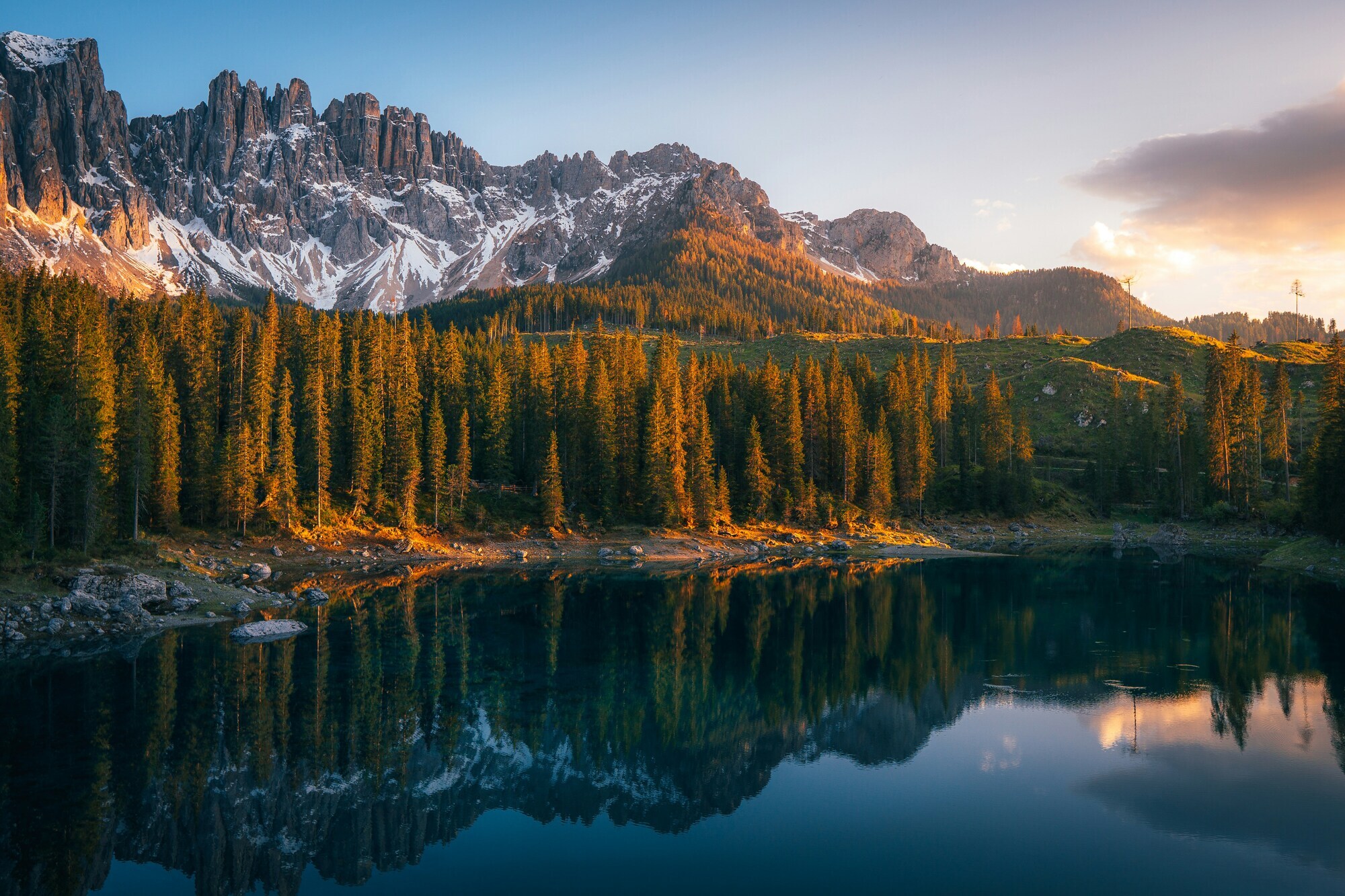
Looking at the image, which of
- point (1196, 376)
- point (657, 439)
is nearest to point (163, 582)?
point (657, 439)

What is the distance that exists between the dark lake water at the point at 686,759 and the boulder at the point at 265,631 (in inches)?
37.6

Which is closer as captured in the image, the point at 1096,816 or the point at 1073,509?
the point at 1096,816

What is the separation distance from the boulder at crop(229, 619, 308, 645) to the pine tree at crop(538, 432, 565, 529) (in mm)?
37811

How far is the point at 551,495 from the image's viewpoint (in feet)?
261

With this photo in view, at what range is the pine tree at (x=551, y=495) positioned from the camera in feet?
262

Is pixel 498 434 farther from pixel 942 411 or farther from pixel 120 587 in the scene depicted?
pixel 942 411

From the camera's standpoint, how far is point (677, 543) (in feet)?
261

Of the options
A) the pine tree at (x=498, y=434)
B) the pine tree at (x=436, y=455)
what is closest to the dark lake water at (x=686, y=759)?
the pine tree at (x=436, y=455)

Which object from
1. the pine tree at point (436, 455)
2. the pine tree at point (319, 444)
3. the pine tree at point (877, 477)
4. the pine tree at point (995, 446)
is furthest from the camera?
the pine tree at point (995, 446)

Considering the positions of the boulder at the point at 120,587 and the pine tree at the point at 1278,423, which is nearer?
the boulder at the point at 120,587

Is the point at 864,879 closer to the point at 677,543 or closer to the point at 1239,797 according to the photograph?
the point at 1239,797

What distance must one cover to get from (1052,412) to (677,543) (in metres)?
81.7

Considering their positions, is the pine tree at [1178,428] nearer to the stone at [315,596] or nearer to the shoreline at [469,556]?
the shoreline at [469,556]

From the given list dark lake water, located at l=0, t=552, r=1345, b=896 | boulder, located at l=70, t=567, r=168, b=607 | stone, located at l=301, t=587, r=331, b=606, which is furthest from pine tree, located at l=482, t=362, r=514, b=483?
boulder, located at l=70, t=567, r=168, b=607
